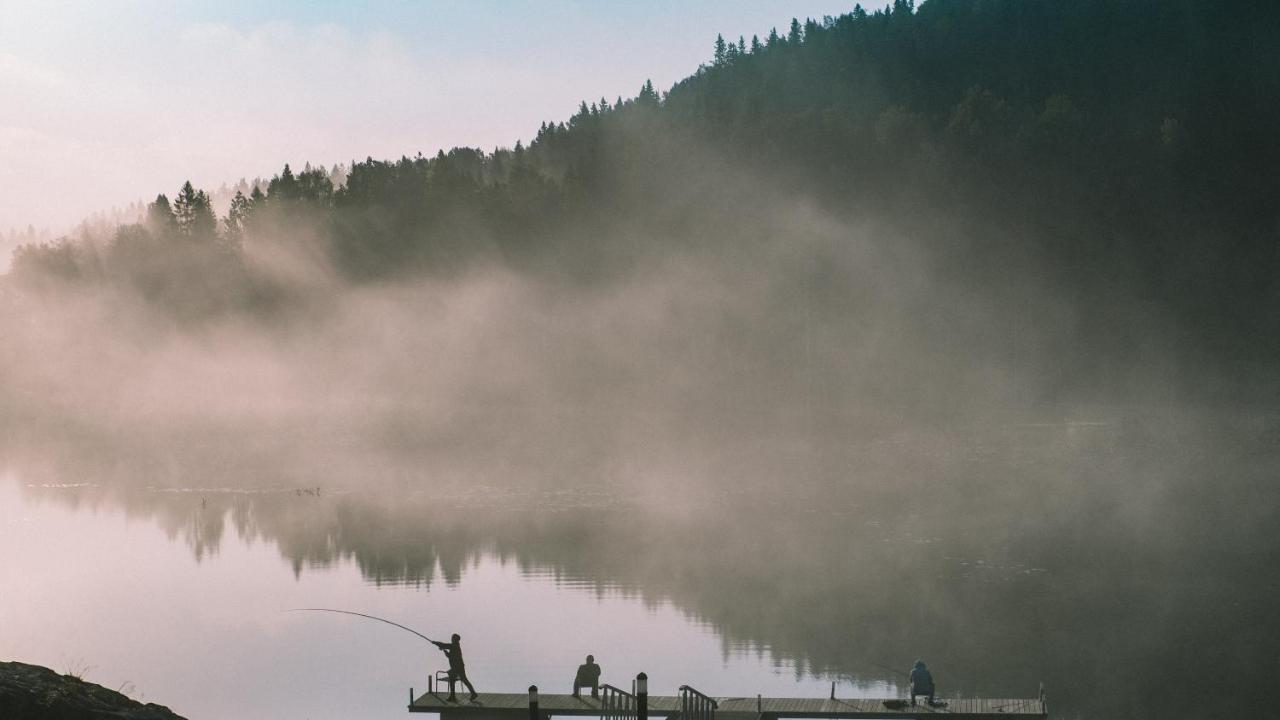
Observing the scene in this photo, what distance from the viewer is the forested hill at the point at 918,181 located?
12619 cm

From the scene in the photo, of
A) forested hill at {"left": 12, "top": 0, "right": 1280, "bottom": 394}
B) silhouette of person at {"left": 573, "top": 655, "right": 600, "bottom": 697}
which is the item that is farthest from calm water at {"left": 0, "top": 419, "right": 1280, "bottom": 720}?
forested hill at {"left": 12, "top": 0, "right": 1280, "bottom": 394}

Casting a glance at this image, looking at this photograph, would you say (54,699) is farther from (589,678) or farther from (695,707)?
(589,678)

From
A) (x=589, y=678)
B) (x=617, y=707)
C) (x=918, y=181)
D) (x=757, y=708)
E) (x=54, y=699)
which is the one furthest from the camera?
Answer: (x=918, y=181)

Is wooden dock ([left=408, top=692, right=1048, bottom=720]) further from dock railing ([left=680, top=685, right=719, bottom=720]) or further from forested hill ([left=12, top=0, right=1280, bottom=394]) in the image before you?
forested hill ([left=12, top=0, right=1280, bottom=394])

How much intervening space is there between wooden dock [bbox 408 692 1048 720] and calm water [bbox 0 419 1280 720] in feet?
18.6

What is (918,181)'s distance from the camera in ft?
464

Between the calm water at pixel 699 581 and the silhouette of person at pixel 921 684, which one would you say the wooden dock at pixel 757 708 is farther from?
the calm water at pixel 699 581

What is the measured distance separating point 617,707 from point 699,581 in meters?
29.1

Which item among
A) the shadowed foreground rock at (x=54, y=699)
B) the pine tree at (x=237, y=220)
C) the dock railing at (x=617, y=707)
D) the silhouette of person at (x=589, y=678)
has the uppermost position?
the pine tree at (x=237, y=220)

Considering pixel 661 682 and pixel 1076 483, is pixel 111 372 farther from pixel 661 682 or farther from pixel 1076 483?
pixel 661 682

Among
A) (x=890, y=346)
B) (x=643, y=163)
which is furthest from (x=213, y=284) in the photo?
(x=890, y=346)

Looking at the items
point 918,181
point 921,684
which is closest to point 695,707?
point 921,684

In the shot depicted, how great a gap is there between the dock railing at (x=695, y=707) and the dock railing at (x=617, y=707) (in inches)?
42.3

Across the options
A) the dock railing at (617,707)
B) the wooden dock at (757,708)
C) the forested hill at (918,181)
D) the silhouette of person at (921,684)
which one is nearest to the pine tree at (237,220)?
the forested hill at (918,181)
